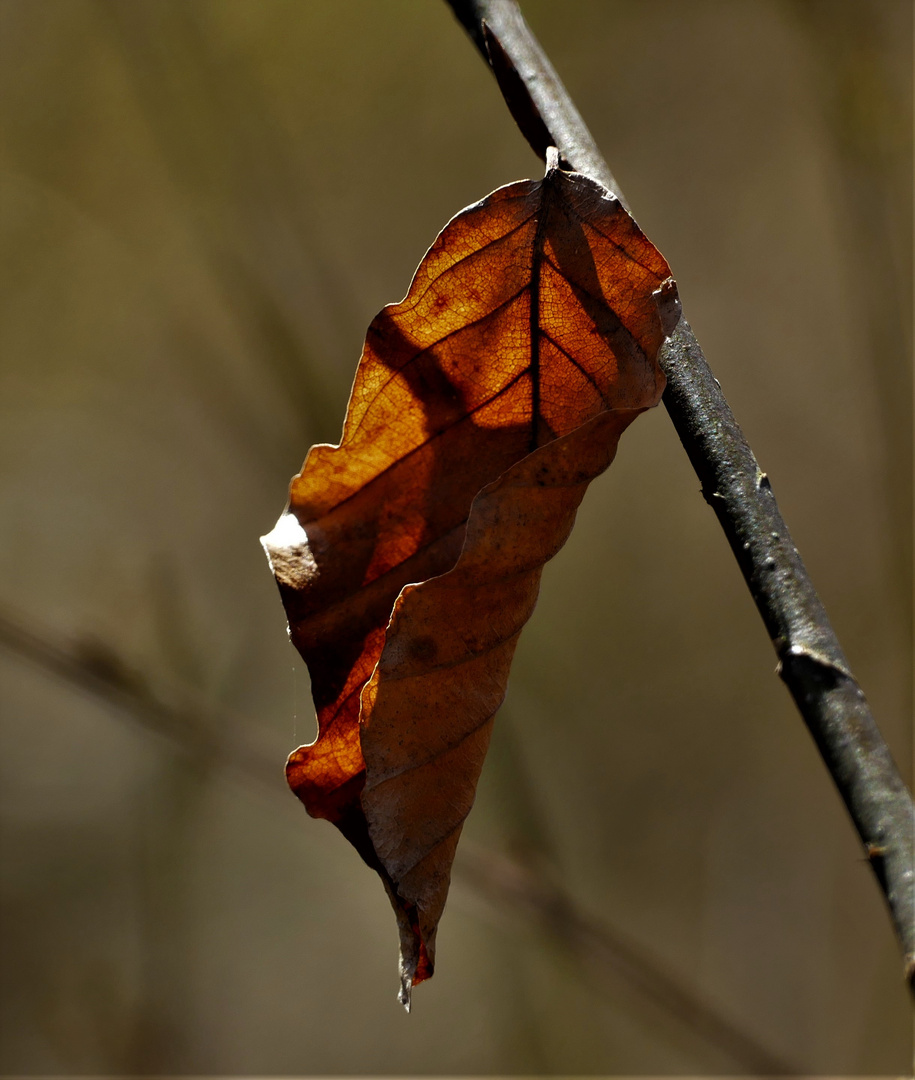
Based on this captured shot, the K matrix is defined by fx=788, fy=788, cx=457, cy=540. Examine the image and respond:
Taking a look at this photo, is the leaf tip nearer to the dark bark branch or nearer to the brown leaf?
the brown leaf

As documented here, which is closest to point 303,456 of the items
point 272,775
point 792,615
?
point 272,775

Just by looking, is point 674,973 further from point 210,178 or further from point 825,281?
point 210,178

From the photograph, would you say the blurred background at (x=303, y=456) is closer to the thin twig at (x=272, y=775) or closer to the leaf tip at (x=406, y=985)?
the thin twig at (x=272, y=775)

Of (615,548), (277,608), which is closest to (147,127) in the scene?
(277,608)

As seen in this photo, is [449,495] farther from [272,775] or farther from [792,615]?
[272,775]

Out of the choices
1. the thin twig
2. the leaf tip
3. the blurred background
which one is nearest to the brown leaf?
the leaf tip

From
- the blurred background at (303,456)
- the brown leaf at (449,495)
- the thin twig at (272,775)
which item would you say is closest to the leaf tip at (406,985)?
the brown leaf at (449,495)
